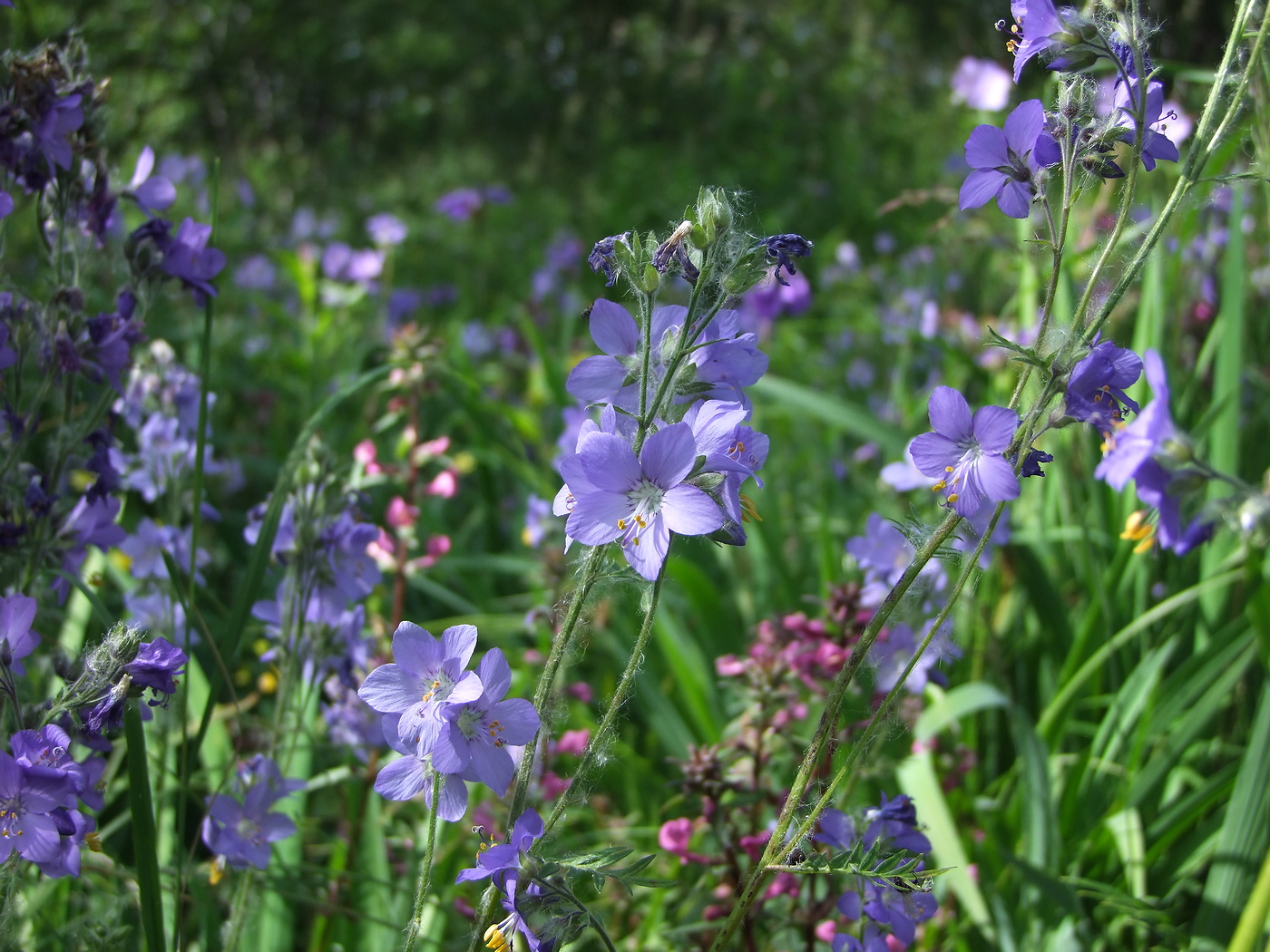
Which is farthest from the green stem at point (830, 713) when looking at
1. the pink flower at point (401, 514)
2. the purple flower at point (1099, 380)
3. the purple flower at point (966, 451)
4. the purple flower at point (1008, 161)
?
the pink flower at point (401, 514)

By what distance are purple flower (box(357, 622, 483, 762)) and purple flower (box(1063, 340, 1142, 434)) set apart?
70 centimetres

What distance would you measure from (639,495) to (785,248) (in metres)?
0.33

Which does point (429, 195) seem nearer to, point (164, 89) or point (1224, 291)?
point (164, 89)

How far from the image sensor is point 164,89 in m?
7.13

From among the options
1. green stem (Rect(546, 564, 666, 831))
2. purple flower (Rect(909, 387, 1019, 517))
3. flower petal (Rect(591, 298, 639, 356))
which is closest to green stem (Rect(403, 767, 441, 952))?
green stem (Rect(546, 564, 666, 831))

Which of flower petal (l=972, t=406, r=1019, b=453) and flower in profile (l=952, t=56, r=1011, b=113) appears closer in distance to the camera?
flower petal (l=972, t=406, r=1019, b=453)

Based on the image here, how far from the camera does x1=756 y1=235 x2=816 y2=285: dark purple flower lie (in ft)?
3.53

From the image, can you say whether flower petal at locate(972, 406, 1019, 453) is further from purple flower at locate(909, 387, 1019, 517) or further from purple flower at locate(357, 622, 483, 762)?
purple flower at locate(357, 622, 483, 762)

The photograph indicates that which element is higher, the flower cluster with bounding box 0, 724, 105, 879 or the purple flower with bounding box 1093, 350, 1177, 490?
the purple flower with bounding box 1093, 350, 1177, 490

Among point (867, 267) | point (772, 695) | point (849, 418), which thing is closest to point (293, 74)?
point (867, 267)

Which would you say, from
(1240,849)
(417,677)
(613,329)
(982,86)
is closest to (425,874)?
(417,677)

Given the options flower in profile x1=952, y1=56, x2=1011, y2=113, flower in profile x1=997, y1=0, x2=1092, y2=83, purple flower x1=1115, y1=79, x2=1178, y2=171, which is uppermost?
flower in profile x1=952, y1=56, x2=1011, y2=113

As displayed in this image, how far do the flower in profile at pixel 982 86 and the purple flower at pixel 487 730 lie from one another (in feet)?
7.61

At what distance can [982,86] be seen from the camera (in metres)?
3.24
